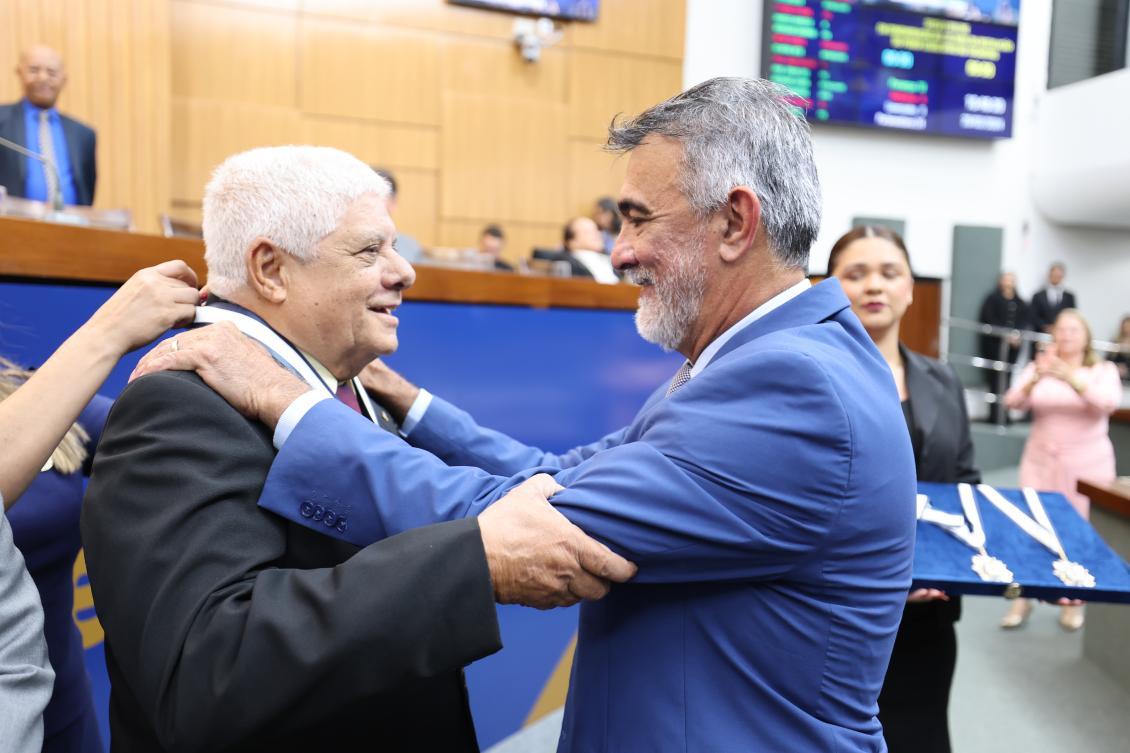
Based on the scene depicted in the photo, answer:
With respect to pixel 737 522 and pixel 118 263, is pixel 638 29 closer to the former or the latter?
pixel 118 263

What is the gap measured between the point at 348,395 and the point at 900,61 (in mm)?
8518

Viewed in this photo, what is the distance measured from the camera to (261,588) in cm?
92

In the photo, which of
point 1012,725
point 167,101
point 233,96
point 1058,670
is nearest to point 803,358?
point 1012,725

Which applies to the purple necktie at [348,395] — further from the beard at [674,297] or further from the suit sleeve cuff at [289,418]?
the beard at [674,297]

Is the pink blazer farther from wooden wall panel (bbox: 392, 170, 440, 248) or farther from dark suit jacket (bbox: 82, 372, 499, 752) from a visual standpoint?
wooden wall panel (bbox: 392, 170, 440, 248)

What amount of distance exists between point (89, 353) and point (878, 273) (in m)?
1.65

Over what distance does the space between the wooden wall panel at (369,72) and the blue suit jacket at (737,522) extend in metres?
6.15

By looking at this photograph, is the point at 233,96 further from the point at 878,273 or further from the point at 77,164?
the point at 878,273

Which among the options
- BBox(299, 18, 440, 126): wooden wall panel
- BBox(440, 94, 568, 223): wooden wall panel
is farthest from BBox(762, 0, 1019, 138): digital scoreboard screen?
BBox(299, 18, 440, 126): wooden wall panel

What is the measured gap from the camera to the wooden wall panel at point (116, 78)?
17.3 feet

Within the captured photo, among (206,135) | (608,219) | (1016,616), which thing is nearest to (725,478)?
(1016,616)

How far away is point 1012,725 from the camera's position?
2783mm

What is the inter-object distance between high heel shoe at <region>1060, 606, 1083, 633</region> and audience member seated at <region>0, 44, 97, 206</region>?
4.62 m

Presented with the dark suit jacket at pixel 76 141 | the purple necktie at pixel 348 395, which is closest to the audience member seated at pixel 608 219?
the dark suit jacket at pixel 76 141
